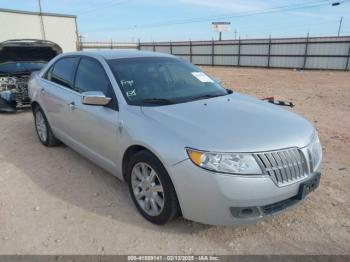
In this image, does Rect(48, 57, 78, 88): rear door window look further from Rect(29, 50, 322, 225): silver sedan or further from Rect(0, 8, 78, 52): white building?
Rect(0, 8, 78, 52): white building

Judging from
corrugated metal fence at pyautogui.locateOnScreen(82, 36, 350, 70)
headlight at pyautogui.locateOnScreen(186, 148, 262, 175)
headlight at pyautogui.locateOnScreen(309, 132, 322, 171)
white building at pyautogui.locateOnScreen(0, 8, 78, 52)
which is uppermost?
white building at pyautogui.locateOnScreen(0, 8, 78, 52)

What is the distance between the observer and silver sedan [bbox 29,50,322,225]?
2.46m

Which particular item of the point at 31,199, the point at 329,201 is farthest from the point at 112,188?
the point at 329,201

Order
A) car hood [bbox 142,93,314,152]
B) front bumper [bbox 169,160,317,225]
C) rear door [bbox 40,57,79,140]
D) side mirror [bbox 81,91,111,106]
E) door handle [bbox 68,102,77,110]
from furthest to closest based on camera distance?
1. rear door [bbox 40,57,79,140]
2. door handle [bbox 68,102,77,110]
3. side mirror [bbox 81,91,111,106]
4. car hood [bbox 142,93,314,152]
5. front bumper [bbox 169,160,317,225]

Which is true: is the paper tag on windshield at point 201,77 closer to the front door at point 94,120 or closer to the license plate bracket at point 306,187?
the front door at point 94,120

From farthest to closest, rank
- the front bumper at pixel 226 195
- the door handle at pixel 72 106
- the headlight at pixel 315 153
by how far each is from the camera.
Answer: the door handle at pixel 72 106, the headlight at pixel 315 153, the front bumper at pixel 226 195

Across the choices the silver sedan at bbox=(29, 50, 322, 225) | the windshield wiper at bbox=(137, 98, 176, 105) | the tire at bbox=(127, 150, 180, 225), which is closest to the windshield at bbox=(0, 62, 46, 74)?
the silver sedan at bbox=(29, 50, 322, 225)

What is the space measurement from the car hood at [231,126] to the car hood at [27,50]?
246 inches

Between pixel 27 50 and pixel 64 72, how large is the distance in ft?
14.6

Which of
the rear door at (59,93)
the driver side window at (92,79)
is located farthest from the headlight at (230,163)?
the rear door at (59,93)

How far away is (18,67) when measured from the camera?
25.0 ft

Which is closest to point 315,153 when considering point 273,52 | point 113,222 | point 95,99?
point 113,222

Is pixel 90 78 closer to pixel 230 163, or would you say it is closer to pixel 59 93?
pixel 59 93

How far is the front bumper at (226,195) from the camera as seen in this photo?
2410 mm
